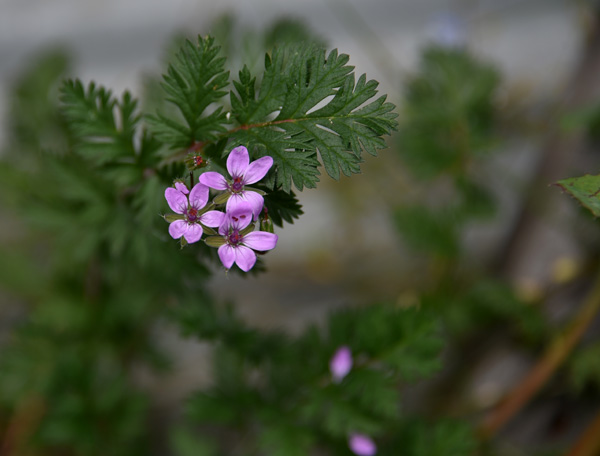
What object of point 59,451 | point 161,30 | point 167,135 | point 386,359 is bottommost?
point 386,359

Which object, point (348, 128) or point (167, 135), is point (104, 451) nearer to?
point (167, 135)

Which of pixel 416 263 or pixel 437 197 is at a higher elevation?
pixel 437 197

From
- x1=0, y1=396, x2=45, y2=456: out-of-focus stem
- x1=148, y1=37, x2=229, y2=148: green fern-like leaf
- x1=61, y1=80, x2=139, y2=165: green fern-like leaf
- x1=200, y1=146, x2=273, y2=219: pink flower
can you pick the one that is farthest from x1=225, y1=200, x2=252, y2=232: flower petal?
x1=0, y1=396, x2=45, y2=456: out-of-focus stem

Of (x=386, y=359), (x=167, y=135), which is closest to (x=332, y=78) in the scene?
(x=167, y=135)

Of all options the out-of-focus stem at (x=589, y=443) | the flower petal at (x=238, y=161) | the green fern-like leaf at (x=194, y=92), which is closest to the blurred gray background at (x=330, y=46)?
the out-of-focus stem at (x=589, y=443)

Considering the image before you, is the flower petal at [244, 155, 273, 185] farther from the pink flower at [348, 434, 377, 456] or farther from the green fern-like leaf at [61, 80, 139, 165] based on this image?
the pink flower at [348, 434, 377, 456]

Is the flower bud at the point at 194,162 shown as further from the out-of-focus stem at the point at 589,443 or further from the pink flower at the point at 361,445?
the out-of-focus stem at the point at 589,443

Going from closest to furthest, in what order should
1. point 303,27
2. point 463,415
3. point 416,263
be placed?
point 303,27 → point 463,415 → point 416,263
